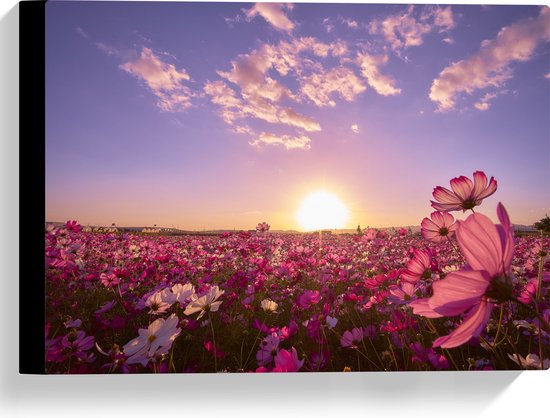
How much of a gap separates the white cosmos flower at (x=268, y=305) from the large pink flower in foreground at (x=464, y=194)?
63cm

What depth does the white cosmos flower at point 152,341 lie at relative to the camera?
45.6 inches

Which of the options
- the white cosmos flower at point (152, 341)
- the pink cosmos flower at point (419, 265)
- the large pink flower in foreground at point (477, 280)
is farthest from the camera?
the white cosmos flower at point (152, 341)

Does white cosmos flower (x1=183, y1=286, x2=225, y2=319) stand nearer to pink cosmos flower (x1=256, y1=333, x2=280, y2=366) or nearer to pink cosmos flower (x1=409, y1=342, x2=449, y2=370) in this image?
pink cosmos flower (x1=256, y1=333, x2=280, y2=366)

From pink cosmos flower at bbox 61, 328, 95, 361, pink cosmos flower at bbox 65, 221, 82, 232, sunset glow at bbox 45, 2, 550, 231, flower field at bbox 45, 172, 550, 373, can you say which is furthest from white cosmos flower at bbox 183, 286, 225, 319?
pink cosmos flower at bbox 65, 221, 82, 232

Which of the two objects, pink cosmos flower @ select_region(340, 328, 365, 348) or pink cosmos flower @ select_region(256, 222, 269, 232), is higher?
pink cosmos flower @ select_region(256, 222, 269, 232)

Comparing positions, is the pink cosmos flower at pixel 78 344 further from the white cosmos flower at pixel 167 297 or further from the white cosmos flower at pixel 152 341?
the white cosmos flower at pixel 167 297

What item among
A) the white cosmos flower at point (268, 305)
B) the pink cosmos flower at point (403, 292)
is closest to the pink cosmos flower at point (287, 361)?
the white cosmos flower at point (268, 305)

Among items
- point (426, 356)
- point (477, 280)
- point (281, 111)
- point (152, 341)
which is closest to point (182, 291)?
point (152, 341)

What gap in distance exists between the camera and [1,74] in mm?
1256

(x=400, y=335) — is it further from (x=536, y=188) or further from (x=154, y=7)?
(x=154, y=7)

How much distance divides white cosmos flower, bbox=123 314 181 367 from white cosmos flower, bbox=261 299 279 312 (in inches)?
11.5

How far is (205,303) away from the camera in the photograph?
1194 millimetres

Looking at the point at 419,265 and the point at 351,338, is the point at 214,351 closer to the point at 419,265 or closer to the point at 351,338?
the point at 351,338

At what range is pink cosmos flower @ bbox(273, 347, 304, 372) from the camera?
117 centimetres
